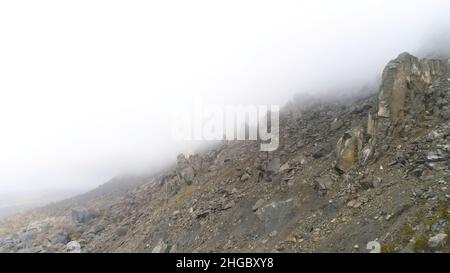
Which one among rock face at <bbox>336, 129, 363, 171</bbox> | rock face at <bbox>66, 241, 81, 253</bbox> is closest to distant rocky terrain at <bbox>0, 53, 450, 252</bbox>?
rock face at <bbox>336, 129, 363, 171</bbox>

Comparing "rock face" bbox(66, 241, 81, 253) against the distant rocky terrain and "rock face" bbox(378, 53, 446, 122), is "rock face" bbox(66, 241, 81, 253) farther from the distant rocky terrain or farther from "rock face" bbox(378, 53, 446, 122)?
"rock face" bbox(378, 53, 446, 122)

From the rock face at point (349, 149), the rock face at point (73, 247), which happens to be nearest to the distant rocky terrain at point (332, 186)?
the rock face at point (349, 149)

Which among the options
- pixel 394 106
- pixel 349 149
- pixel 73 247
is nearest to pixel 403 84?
pixel 394 106

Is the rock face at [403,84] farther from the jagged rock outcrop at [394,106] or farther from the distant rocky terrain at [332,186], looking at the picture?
the distant rocky terrain at [332,186]

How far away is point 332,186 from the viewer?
36.0m

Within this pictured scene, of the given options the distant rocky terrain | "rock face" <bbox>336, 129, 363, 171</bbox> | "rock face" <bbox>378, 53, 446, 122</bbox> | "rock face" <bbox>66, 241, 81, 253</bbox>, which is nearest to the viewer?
the distant rocky terrain

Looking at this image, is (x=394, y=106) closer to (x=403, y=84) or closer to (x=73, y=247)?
(x=403, y=84)

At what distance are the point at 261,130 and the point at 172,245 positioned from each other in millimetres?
21653

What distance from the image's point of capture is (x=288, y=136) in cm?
4891

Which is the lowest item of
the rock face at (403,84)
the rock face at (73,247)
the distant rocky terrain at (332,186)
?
the rock face at (73,247)

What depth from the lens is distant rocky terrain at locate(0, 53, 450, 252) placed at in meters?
28.3

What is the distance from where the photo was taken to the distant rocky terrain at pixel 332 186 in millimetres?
28328

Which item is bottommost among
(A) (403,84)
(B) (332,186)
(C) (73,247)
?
(C) (73,247)
